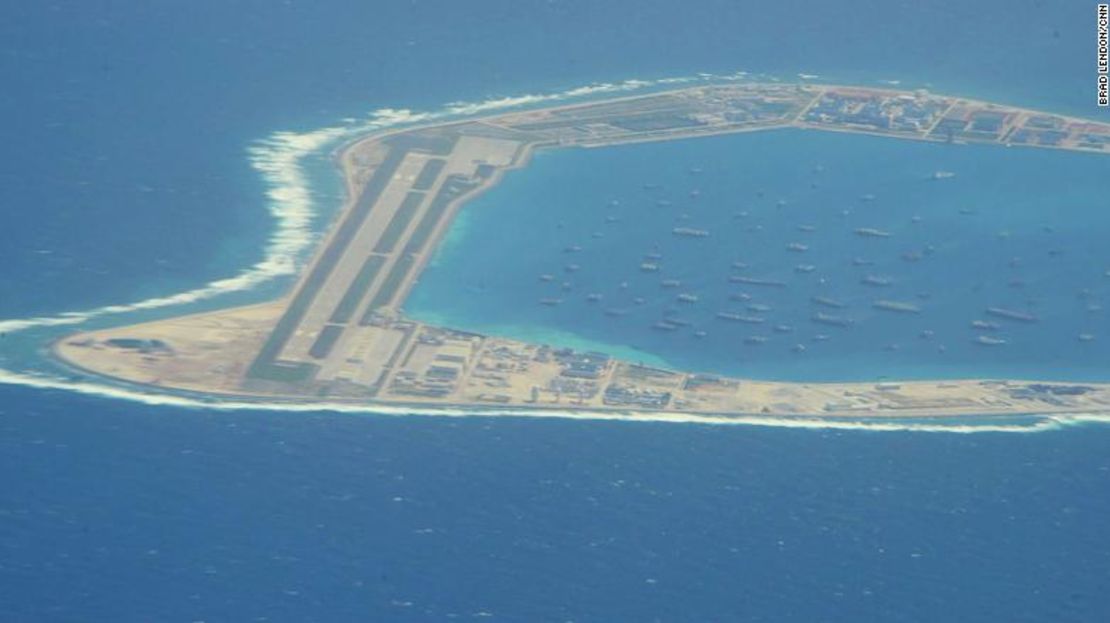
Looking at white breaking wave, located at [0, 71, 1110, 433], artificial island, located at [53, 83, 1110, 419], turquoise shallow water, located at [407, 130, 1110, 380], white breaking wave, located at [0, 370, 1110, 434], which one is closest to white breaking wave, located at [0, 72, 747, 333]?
white breaking wave, located at [0, 71, 1110, 433]

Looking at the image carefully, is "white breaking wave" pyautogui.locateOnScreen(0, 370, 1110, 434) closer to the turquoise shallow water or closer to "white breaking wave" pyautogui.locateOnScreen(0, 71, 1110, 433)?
"white breaking wave" pyautogui.locateOnScreen(0, 71, 1110, 433)

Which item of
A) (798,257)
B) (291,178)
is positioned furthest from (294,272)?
(798,257)

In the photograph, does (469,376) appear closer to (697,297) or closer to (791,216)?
(697,297)

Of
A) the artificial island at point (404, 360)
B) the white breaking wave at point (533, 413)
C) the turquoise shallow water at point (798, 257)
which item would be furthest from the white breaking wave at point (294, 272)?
the turquoise shallow water at point (798, 257)

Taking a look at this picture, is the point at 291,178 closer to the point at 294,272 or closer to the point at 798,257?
the point at 294,272

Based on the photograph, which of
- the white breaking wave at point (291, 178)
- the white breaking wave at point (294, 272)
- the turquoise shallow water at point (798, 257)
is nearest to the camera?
the white breaking wave at point (294, 272)

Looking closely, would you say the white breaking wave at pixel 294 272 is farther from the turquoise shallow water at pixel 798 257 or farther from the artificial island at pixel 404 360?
the turquoise shallow water at pixel 798 257
